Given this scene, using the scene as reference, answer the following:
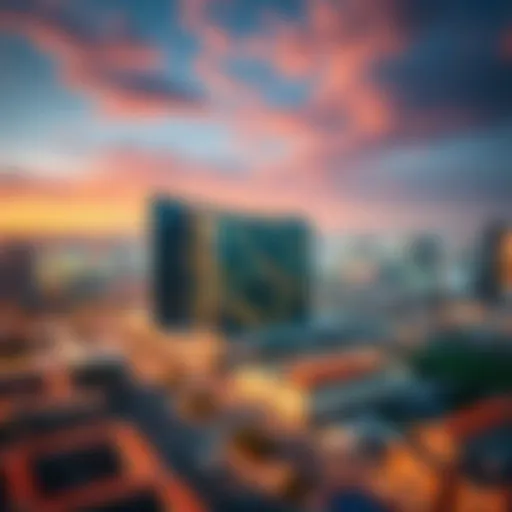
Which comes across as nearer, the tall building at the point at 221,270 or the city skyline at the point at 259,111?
the city skyline at the point at 259,111

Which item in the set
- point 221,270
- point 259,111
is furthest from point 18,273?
point 259,111

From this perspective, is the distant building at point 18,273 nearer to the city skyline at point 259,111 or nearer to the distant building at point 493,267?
the city skyline at point 259,111

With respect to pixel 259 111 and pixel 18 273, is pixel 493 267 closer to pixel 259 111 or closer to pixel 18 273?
pixel 259 111

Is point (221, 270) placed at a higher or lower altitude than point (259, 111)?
lower

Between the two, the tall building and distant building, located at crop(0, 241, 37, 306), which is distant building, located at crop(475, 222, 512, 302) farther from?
distant building, located at crop(0, 241, 37, 306)

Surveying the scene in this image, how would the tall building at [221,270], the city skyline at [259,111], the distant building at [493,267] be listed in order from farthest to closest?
the distant building at [493,267]
the tall building at [221,270]
the city skyline at [259,111]

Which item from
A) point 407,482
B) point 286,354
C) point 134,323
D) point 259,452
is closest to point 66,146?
point 134,323

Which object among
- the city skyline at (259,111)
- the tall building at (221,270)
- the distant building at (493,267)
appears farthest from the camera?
the distant building at (493,267)

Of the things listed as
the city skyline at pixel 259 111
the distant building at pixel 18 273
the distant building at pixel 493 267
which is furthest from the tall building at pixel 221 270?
the distant building at pixel 493 267

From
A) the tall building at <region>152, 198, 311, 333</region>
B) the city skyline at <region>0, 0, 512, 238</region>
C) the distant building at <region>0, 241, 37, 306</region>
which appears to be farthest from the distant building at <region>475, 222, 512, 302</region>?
the distant building at <region>0, 241, 37, 306</region>
